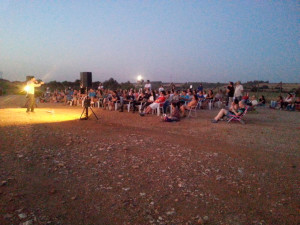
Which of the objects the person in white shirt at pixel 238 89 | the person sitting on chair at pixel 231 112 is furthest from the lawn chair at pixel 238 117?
the person in white shirt at pixel 238 89

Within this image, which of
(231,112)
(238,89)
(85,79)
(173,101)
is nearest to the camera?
(85,79)

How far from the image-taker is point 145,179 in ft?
11.4

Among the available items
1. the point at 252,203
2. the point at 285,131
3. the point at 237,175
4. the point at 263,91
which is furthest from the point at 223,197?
the point at 263,91

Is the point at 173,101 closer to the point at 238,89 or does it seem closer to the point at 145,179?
the point at 238,89

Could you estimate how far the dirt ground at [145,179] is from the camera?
2.62m

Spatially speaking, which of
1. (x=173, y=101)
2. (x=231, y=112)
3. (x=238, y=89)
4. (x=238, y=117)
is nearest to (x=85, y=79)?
(x=173, y=101)

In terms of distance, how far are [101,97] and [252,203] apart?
1202 cm

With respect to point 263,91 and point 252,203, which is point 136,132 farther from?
point 263,91

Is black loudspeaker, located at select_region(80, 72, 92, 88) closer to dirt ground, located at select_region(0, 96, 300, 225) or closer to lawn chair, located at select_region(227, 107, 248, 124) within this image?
dirt ground, located at select_region(0, 96, 300, 225)

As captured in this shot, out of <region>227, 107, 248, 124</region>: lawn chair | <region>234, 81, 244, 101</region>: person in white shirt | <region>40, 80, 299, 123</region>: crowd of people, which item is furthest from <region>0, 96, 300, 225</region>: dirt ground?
<region>234, 81, 244, 101</region>: person in white shirt

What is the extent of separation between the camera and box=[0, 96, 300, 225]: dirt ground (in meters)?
2.62

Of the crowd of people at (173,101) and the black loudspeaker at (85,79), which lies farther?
the crowd of people at (173,101)

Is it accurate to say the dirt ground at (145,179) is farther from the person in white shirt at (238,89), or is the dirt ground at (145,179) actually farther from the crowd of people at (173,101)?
the person in white shirt at (238,89)

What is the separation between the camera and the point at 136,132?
6.34 metres
